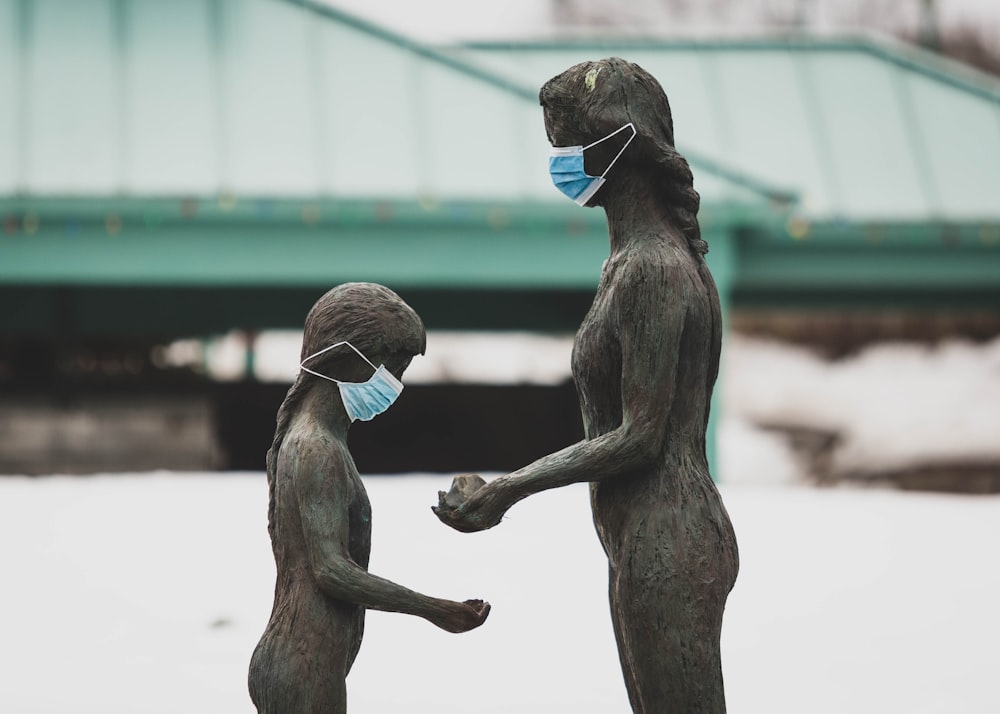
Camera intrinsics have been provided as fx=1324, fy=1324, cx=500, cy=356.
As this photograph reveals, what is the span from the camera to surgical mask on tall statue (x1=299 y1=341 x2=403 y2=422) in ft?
11.3

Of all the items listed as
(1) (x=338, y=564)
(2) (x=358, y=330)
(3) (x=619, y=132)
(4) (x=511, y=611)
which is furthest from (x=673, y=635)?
(4) (x=511, y=611)

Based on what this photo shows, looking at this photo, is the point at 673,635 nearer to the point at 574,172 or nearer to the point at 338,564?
the point at 338,564

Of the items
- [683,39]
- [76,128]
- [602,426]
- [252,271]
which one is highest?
[683,39]

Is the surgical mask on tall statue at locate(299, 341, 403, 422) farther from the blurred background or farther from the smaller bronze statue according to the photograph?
the blurred background

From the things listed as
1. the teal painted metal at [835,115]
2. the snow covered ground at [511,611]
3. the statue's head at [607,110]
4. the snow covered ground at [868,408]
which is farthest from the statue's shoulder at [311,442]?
the snow covered ground at [868,408]

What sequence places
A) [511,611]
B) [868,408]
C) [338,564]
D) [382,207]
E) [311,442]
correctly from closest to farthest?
[338,564] < [311,442] < [511,611] < [382,207] < [868,408]

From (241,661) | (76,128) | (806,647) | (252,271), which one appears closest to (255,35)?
(76,128)

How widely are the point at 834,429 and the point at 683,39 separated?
7.24 meters

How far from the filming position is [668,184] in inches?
136

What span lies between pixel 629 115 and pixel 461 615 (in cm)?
133

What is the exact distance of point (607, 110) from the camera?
3.37 meters

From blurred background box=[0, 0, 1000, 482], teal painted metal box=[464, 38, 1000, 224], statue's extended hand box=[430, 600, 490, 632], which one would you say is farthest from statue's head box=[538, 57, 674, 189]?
teal painted metal box=[464, 38, 1000, 224]

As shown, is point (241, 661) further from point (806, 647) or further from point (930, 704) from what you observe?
point (930, 704)

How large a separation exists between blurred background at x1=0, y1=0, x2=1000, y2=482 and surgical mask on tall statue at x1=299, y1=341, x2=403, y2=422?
483 centimetres
